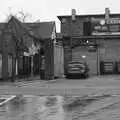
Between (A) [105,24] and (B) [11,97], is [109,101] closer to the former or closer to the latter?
(B) [11,97]

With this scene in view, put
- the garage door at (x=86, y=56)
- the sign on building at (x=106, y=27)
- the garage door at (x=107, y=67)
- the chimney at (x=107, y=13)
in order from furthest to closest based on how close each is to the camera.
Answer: the chimney at (x=107, y=13), the sign on building at (x=106, y=27), the garage door at (x=86, y=56), the garage door at (x=107, y=67)

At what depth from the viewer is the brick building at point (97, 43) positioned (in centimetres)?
4494

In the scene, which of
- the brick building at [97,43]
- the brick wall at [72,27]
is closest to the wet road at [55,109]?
the brick building at [97,43]

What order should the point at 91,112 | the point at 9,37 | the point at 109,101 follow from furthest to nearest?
the point at 9,37
the point at 109,101
the point at 91,112

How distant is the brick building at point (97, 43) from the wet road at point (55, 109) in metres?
28.6

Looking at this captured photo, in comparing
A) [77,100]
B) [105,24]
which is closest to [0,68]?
[77,100]

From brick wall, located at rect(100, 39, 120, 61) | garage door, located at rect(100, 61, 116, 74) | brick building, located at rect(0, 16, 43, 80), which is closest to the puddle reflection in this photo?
brick building, located at rect(0, 16, 43, 80)

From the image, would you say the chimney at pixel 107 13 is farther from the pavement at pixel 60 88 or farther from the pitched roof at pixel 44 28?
the pavement at pixel 60 88

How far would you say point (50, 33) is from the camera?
4584 cm

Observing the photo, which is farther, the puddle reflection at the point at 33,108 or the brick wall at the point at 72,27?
the brick wall at the point at 72,27

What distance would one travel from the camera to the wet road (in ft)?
35.1

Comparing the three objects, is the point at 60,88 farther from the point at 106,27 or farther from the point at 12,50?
the point at 106,27

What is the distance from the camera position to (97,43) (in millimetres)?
45531

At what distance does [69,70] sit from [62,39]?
14.5m
